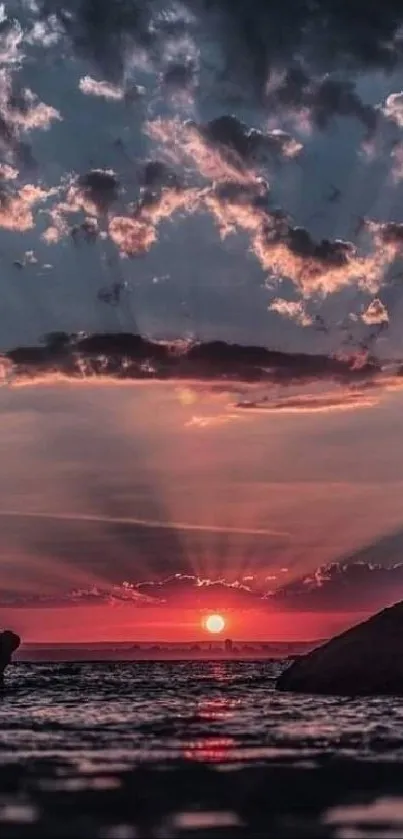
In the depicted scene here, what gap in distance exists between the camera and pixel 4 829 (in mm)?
14977

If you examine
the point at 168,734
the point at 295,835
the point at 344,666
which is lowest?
the point at 295,835

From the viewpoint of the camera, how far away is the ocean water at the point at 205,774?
51.1ft

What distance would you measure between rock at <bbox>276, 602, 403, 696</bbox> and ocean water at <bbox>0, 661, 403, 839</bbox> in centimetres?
1059

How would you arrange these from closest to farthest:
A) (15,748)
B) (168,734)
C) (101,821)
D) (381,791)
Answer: (101,821) < (381,791) < (15,748) < (168,734)

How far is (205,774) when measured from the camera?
21500 mm

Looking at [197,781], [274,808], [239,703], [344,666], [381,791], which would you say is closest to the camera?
[274,808]

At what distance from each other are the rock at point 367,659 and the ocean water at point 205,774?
34.8 feet

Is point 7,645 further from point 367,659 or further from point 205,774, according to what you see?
point 205,774

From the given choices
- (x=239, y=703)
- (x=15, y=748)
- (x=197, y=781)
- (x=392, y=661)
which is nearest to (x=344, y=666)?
(x=392, y=661)

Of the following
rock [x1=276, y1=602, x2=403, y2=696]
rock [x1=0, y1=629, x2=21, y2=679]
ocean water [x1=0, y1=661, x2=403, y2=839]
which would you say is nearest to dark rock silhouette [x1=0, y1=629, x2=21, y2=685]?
rock [x1=0, y1=629, x2=21, y2=679]

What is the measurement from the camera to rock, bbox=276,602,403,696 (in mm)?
51312

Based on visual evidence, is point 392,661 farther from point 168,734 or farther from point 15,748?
point 15,748

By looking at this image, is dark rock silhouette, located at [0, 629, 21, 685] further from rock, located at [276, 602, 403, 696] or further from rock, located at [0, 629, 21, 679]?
rock, located at [276, 602, 403, 696]

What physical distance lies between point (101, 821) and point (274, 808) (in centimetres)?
284
